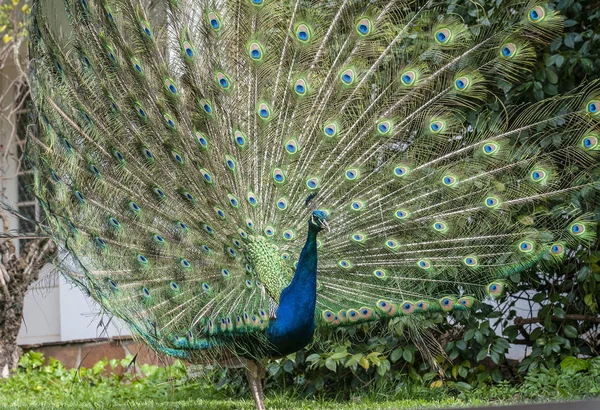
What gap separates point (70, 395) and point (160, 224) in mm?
2142

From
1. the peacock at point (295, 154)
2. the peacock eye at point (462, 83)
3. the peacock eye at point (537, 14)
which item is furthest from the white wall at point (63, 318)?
the peacock eye at point (537, 14)

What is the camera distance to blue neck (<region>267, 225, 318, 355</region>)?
3.99 m

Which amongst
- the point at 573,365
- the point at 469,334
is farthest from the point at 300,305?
the point at 573,365

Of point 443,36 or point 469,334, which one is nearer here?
point 443,36

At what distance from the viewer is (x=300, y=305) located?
399cm

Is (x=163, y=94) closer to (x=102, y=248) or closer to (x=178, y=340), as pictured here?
(x=102, y=248)

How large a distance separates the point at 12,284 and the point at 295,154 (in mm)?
3249

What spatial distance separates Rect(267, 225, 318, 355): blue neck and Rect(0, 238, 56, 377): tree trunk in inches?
119

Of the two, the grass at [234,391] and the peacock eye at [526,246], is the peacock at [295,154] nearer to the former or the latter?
the peacock eye at [526,246]

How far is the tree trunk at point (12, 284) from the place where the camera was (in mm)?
6488

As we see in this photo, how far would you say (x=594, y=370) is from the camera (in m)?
4.56

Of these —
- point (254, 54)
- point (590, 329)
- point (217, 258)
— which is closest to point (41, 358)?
point (217, 258)

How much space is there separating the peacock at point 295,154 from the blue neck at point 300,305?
0.11 m

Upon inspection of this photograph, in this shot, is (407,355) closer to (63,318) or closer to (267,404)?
(267,404)
